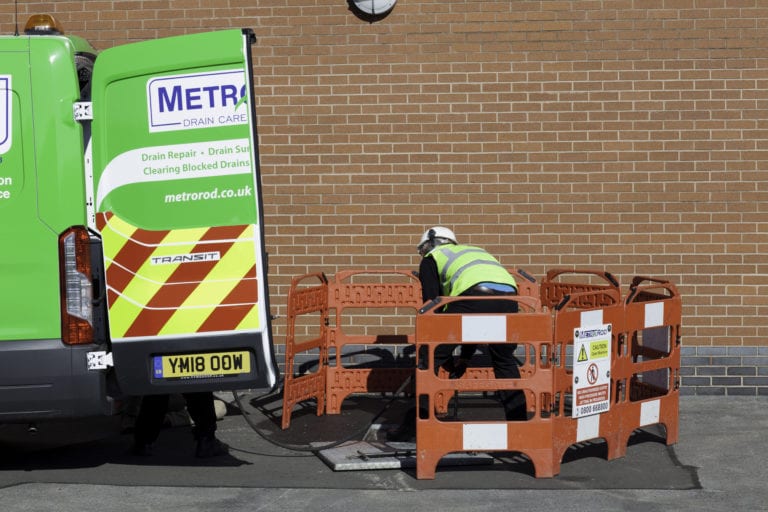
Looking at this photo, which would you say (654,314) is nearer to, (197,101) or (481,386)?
(481,386)

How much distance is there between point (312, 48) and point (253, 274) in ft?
13.2

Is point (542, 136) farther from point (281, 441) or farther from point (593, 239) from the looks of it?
point (281, 441)

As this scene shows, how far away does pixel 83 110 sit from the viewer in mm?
7074

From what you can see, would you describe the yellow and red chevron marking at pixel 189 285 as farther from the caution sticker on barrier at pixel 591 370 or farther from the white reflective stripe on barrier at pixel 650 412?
the white reflective stripe on barrier at pixel 650 412

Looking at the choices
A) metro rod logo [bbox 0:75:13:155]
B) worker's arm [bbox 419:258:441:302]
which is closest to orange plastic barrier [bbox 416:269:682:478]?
worker's arm [bbox 419:258:441:302]

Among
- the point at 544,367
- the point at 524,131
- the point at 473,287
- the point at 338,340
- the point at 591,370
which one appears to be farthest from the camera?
the point at 524,131

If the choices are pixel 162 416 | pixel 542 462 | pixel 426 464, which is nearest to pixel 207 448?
pixel 162 416

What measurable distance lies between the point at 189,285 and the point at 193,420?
1.39m

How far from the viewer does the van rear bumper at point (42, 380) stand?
7004mm

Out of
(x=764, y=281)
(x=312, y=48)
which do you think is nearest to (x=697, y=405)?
(x=764, y=281)

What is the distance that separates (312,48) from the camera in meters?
10.6

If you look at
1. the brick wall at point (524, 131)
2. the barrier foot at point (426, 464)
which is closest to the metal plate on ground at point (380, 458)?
the barrier foot at point (426, 464)

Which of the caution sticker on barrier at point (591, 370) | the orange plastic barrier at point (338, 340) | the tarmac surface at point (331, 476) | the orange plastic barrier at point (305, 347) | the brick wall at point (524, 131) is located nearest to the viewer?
the tarmac surface at point (331, 476)

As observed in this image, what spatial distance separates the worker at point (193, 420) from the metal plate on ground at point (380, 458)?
2.44 feet
